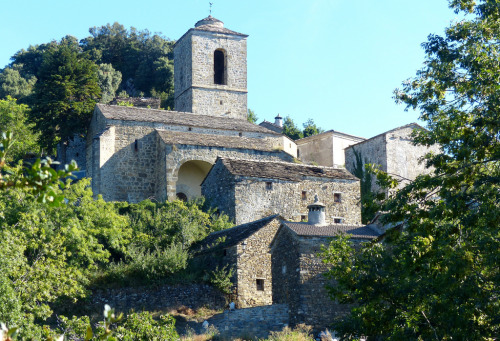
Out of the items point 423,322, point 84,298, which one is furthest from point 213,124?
point 423,322

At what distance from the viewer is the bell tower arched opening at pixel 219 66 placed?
57.1m

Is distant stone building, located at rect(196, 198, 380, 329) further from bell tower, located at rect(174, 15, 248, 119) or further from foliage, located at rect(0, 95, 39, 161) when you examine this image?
A: foliage, located at rect(0, 95, 39, 161)

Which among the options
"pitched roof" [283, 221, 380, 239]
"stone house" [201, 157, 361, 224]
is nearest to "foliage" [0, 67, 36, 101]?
"stone house" [201, 157, 361, 224]

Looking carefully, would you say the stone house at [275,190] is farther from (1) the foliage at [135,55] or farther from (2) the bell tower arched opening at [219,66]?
(1) the foliage at [135,55]

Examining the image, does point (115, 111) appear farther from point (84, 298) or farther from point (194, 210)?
point (84, 298)

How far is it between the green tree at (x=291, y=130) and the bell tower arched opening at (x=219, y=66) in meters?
12.2

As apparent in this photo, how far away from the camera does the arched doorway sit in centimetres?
4419

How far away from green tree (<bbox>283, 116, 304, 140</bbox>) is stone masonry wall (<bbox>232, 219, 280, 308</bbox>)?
3684cm

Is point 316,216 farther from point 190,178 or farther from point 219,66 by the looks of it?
point 219,66

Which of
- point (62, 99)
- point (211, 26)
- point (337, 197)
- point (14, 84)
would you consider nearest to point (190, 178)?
point (337, 197)

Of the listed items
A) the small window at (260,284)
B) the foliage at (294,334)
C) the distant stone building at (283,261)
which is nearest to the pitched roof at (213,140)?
the distant stone building at (283,261)

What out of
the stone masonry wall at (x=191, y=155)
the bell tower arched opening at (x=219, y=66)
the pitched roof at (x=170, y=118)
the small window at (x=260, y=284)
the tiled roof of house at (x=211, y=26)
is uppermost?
the tiled roof of house at (x=211, y=26)

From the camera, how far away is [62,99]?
1919 inches

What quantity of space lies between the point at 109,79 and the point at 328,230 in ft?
169
